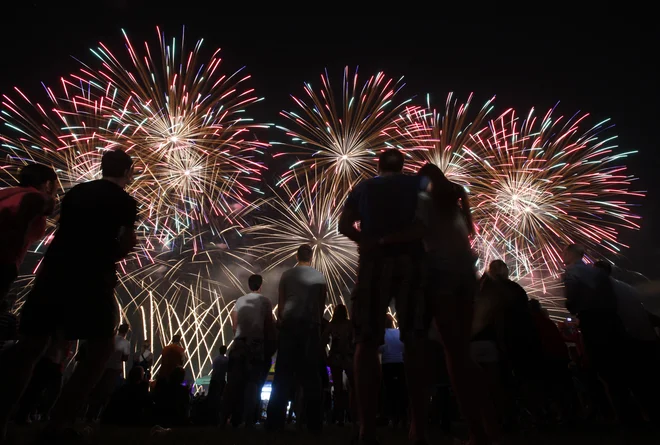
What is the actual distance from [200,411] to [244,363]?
2.32 metres

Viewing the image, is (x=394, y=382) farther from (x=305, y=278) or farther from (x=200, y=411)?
(x=200, y=411)

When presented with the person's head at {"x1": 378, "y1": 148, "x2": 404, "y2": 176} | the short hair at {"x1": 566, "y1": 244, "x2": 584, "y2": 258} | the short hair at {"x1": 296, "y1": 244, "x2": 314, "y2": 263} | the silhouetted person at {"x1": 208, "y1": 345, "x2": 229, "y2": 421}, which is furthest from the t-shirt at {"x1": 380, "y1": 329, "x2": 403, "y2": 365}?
the person's head at {"x1": 378, "y1": 148, "x2": 404, "y2": 176}

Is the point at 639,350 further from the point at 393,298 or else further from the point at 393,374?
the point at 393,298

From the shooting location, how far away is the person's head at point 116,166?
12.9 feet

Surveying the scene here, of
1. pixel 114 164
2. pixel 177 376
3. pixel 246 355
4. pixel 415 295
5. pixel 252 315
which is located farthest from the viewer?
pixel 177 376

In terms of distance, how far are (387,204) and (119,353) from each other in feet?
25.5

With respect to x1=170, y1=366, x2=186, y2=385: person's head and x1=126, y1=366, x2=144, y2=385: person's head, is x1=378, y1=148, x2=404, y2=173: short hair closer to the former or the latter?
x1=126, y1=366, x2=144, y2=385: person's head

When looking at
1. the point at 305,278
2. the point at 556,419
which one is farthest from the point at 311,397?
the point at 556,419

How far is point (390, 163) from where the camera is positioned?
408cm

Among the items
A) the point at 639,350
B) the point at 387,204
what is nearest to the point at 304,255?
the point at 387,204

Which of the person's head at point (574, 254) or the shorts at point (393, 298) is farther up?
the person's head at point (574, 254)

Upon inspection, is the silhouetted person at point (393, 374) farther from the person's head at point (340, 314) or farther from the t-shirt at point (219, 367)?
the t-shirt at point (219, 367)

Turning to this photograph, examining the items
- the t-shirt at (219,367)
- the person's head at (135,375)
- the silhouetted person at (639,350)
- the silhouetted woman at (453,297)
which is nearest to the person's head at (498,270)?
the silhouetted person at (639,350)

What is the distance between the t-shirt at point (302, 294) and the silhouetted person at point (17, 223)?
9.87 ft
